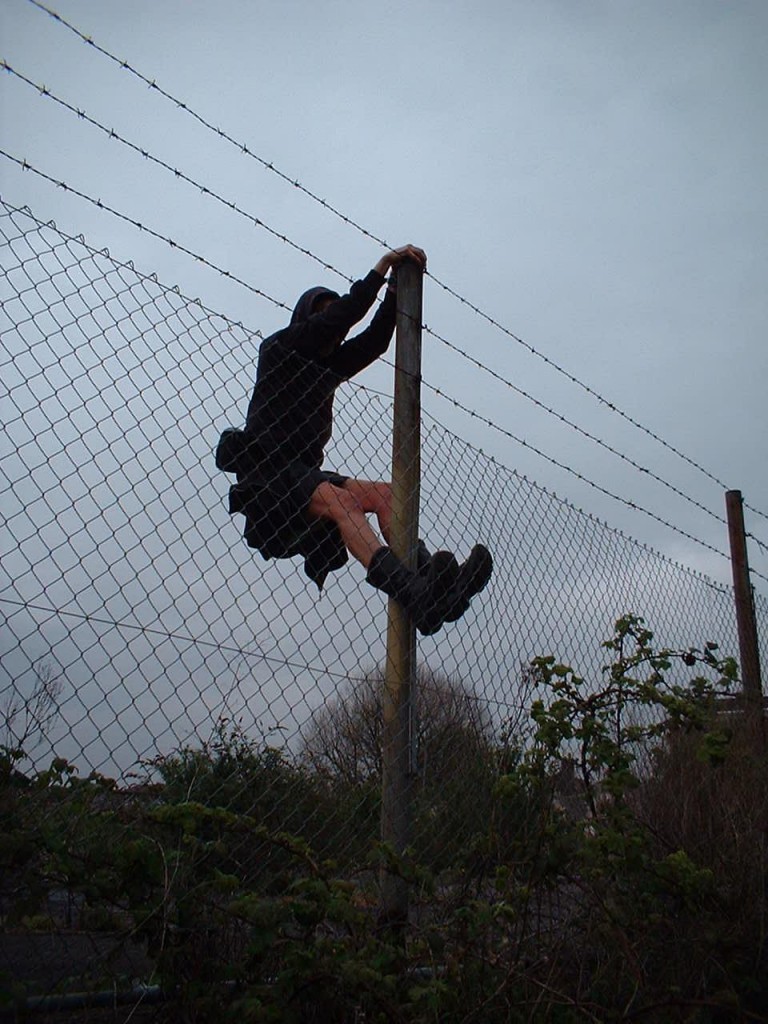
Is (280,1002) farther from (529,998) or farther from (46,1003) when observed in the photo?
(529,998)

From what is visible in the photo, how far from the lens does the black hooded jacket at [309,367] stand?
2.76 metres

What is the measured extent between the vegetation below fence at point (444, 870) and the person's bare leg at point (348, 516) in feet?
1.62

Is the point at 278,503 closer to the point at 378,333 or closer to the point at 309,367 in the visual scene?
the point at 309,367

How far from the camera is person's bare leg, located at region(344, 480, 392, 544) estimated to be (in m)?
2.96

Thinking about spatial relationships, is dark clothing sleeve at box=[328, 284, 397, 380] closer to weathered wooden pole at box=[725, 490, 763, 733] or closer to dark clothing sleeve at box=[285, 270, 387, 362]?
dark clothing sleeve at box=[285, 270, 387, 362]

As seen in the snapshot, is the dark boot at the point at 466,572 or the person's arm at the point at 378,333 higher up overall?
the person's arm at the point at 378,333

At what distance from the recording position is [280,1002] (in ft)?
5.71

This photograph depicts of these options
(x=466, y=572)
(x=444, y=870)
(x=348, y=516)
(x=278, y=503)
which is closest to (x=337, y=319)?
(x=348, y=516)

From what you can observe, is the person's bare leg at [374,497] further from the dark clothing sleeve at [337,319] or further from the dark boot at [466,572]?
the dark clothing sleeve at [337,319]

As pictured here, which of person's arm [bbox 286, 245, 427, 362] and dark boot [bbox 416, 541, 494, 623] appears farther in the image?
person's arm [bbox 286, 245, 427, 362]

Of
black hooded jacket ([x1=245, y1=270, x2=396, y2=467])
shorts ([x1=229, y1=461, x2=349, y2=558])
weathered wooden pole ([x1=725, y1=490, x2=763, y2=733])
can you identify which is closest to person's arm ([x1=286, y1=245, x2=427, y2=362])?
black hooded jacket ([x1=245, y1=270, x2=396, y2=467])

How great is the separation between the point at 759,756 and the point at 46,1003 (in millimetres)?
2717

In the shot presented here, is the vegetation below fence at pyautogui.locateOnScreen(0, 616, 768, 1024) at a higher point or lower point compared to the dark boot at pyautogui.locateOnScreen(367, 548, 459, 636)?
lower

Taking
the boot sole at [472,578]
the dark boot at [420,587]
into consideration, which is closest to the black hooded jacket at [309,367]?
the dark boot at [420,587]
